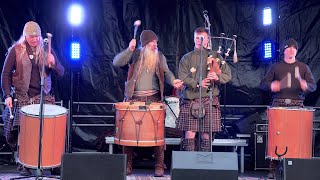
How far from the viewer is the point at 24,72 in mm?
→ 5980

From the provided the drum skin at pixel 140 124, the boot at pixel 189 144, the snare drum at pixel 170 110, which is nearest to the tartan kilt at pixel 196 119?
the boot at pixel 189 144

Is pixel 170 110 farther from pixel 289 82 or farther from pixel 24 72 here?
pixel 24 72

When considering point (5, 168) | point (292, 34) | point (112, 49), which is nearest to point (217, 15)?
point (292, 34)

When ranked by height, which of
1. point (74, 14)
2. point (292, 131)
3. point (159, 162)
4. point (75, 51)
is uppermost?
point (74, 14)

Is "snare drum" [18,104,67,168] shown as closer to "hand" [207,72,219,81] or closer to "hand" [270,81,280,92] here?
"hand" [207,72,219,81]

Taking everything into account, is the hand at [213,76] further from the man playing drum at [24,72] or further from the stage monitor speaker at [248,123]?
the man playing drum at [24,72]

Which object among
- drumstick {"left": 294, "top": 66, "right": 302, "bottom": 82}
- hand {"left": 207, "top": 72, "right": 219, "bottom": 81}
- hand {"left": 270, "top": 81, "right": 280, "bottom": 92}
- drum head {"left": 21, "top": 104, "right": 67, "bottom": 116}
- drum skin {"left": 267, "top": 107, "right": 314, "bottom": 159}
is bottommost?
drum skin {"left": 267, "top": 107, "right": 314, "bottom": 159}

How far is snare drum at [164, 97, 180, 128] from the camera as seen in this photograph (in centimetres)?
717

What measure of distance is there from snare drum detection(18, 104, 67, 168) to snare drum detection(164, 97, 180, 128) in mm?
2042

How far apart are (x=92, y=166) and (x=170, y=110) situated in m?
2.98

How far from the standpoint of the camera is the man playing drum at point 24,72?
19.5 feet

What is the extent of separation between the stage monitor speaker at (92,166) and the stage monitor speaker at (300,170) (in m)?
1.48

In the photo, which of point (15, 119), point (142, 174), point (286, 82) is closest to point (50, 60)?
point (15, 119)

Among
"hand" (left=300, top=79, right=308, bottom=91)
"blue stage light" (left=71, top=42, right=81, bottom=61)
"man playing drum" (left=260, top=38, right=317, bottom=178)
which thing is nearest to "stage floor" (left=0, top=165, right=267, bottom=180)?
"man playing drum" (left=260, top=38, right=317, bottom=178)
